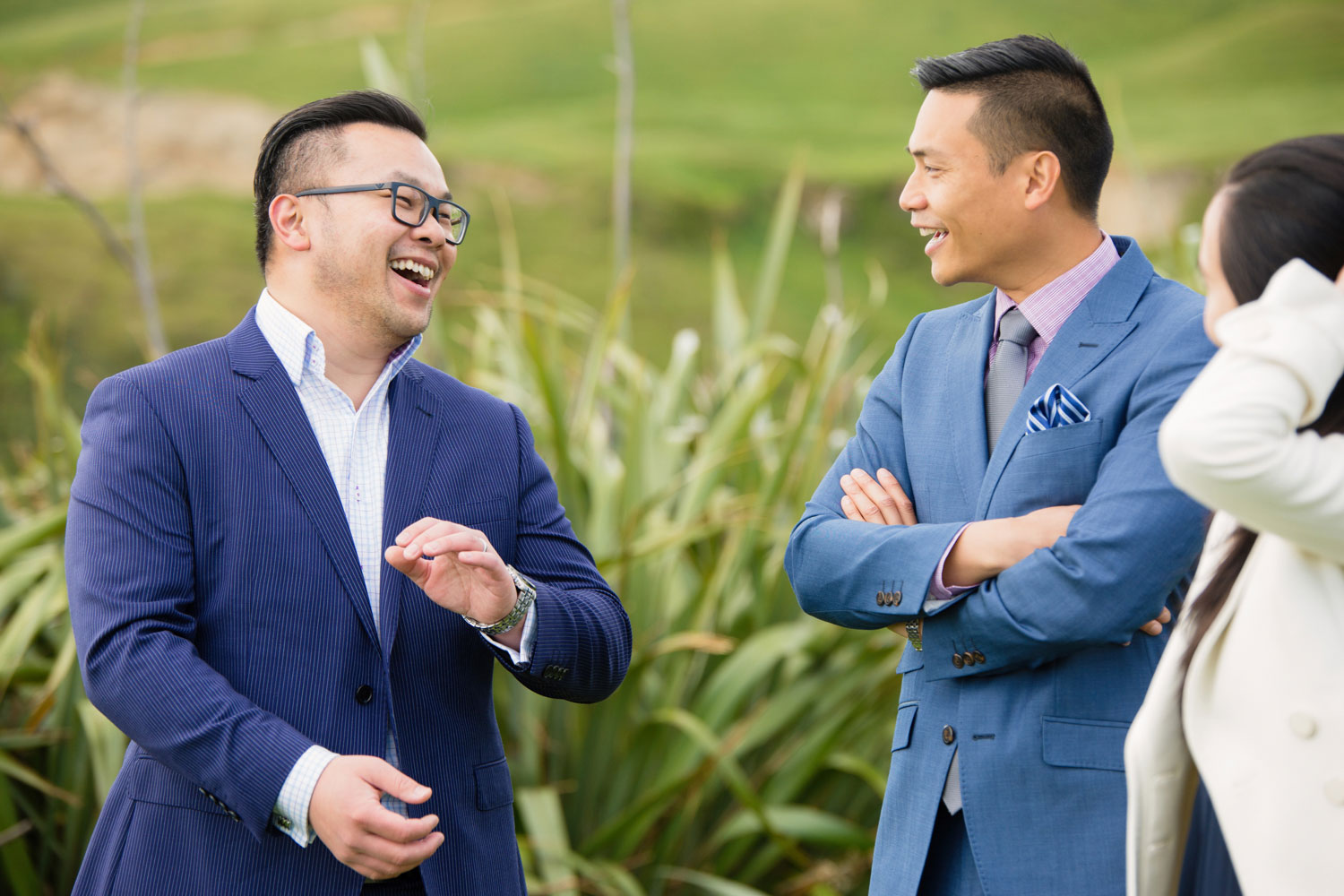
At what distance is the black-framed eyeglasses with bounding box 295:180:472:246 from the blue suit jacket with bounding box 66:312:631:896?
0.23 meters

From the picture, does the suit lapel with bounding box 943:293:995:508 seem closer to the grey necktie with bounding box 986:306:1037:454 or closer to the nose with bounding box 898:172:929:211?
the grey necktie with bounding box 986:306:1037:454

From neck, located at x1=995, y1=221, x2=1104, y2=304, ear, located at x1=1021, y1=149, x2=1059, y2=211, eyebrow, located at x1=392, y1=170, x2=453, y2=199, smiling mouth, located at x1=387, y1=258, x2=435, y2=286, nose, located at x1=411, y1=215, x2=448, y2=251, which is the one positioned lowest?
neck, located at x1=995, y1=221, x2=1104, y2=304

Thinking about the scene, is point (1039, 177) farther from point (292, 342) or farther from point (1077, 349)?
point (292, 342)

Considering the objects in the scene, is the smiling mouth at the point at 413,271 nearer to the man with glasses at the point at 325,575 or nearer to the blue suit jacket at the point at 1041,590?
the man with glasses at the point at 325,575

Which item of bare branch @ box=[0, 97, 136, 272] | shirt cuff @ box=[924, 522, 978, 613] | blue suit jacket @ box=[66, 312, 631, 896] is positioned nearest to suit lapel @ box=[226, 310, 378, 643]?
blue suit jacket @ box=[66, 312, 631, 896]

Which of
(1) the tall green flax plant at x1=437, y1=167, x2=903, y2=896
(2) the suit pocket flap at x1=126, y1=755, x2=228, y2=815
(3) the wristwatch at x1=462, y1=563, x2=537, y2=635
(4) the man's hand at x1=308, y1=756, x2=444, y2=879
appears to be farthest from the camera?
(1) the tall green flax plant at x1=437, y1=167, x2=903, y2=896

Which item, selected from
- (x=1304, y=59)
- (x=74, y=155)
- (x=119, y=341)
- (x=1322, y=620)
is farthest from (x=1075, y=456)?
(x=1304, y=59)

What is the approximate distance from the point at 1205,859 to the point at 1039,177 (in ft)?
2.87

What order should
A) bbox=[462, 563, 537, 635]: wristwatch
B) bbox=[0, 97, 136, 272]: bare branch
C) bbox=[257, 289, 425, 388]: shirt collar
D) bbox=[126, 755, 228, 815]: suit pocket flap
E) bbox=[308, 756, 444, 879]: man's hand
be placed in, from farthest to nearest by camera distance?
bbox=[0, 97, 136, 272]: bare branch, bbox=[257, 289, 425, 388]: shirt collar, bbox=[462, 563, 537, 635]: wristwatch, bbox=[126, 755, 228, 815]: suit pocket flap, bbox=[308, 756, 444, 879]: man's hand

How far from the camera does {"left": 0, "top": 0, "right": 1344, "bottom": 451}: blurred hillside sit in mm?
6895

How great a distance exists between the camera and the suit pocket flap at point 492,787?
152 cm

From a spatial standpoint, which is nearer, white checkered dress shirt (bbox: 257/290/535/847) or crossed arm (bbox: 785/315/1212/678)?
crossed arm (bbox: 785/315/1212/678)

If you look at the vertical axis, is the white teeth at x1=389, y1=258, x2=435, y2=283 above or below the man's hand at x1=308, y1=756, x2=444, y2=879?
above

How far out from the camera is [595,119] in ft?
29.9
